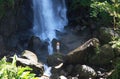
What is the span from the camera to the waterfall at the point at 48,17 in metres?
28.6

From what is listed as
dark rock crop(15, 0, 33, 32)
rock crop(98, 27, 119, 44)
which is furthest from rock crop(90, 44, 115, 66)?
dark rock crop(15, 0, 33, 32)

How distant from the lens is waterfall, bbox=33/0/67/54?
28.6m

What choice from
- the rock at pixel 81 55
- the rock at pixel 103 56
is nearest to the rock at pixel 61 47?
the rock at pixel 81 55

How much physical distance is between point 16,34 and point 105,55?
29.0ft

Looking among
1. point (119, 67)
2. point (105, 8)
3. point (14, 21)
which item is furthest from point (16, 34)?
point (119, 67)

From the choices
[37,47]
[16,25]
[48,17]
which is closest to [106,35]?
[37,47]

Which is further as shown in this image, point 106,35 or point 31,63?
point 106,35

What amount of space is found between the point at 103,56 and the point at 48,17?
10771 mm

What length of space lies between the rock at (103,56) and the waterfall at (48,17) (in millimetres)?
7750

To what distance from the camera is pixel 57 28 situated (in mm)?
29203

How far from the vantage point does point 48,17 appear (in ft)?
98.6

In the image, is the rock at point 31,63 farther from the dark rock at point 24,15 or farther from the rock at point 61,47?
the dark rock at point 24,15

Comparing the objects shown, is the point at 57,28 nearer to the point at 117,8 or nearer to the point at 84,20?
the point at 84,20

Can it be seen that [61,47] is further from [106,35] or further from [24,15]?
[24,15]
